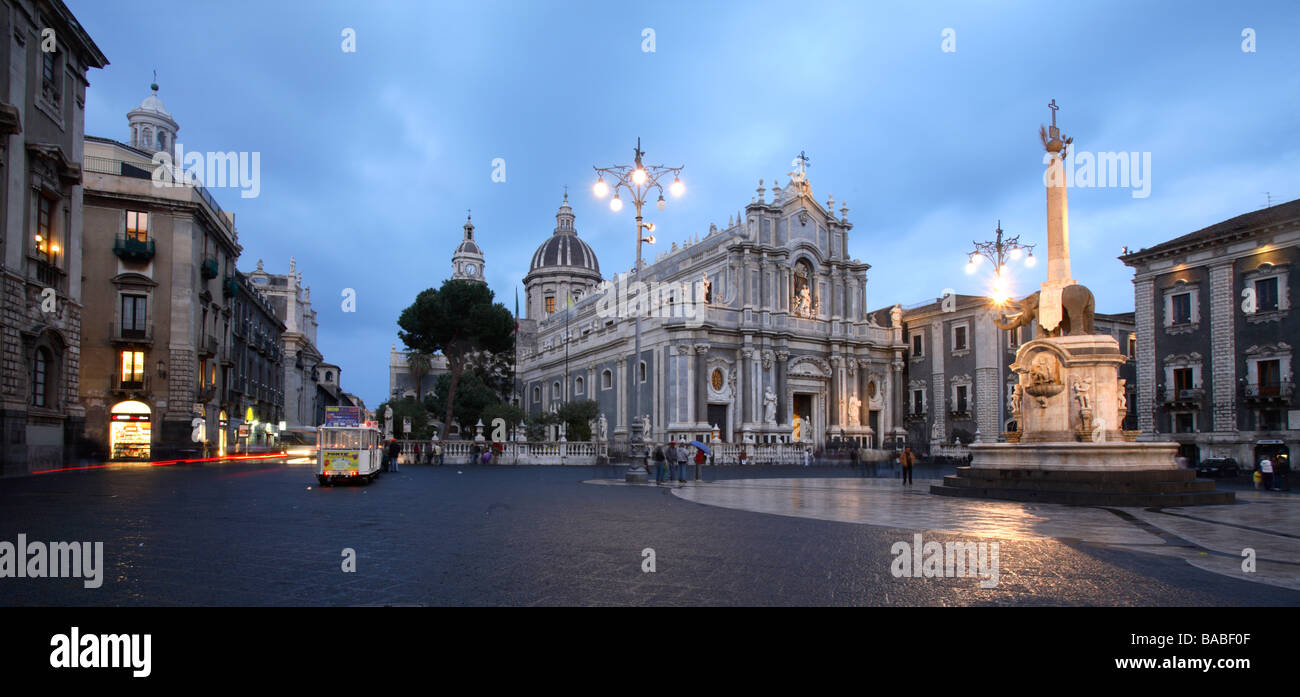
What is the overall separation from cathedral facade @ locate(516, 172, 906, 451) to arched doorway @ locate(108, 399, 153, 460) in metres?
24.4

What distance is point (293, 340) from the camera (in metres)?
72.1

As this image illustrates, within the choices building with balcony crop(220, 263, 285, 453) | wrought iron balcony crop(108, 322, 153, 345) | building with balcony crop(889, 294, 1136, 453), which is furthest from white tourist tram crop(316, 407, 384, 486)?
building with balcony crop(889, 294, 1136, 453)

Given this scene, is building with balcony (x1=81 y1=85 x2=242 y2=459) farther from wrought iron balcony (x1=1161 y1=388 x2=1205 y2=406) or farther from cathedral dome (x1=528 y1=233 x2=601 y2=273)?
cathedral dome (x1=528 y1=233 x2=601 y2=273)

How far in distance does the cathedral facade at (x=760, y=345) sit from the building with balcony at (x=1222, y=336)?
17.3 metres

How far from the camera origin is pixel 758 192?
50438 mm

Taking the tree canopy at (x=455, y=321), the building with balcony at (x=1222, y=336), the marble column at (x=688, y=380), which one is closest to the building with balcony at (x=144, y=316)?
the tree canopy at (x=455, y=321)

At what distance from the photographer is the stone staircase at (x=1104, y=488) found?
15562 millimetres

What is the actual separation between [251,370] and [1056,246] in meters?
47.8

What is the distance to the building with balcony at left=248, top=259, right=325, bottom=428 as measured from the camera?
71750 millimetres

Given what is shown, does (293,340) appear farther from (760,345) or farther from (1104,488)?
(1104,488)

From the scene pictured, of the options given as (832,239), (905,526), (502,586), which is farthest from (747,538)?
(832,239)

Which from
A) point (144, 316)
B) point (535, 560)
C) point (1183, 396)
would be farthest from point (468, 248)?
point (535, 560)
